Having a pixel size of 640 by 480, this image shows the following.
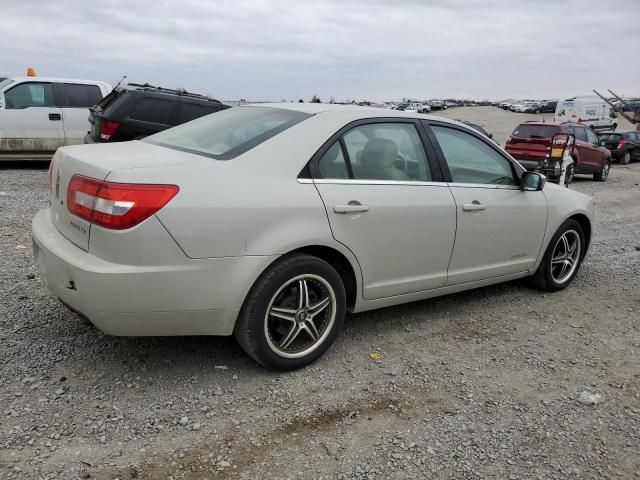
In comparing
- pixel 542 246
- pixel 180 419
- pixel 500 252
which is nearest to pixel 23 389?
pixel 180 419

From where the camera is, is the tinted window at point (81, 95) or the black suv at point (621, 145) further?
the black suv at point (621, 145)

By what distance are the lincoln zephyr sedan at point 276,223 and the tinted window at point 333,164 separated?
0.4 inches

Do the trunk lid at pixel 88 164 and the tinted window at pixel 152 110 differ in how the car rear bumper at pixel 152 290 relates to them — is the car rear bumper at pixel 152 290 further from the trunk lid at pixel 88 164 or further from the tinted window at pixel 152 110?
the tinted window at pixel 152 110

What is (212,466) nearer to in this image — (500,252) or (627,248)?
(500,252)

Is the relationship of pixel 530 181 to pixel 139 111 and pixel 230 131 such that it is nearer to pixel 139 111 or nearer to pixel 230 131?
pixel 230 131

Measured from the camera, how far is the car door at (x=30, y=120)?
10680mm

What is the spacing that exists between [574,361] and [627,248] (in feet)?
13.5

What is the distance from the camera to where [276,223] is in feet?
10.4

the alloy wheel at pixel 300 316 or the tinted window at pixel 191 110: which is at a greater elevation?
the tinted window at pixel 191 110

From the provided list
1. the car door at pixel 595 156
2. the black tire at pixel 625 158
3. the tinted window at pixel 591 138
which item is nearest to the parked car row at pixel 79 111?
the car door at pixel 595 156

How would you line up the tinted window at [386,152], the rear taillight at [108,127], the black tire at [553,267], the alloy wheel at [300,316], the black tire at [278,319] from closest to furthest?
the black tire at [278,319]
the alloy wheel at [300,316]
the tinted window at [386,152]
the black tire at [553,267]
the rear taillight at [108,127]

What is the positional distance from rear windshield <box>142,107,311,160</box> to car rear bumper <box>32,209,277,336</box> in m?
0.69

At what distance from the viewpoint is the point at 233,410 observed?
119 inches

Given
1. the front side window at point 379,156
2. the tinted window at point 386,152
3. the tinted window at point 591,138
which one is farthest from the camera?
the tinted window at point 591,138
